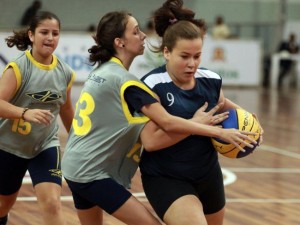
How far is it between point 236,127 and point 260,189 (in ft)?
12.7

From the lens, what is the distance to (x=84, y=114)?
4.23 metres

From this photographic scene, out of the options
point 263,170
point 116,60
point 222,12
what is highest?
point 116,60

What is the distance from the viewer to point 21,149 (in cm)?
530

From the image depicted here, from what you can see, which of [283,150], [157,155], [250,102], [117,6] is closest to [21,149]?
[157,155]

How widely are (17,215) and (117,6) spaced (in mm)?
14392

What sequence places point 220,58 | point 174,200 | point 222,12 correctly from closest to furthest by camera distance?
point 174,200
point 220,58
point 222,12

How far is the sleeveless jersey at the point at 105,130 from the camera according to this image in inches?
164

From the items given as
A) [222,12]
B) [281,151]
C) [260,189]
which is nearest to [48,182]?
[260,189]

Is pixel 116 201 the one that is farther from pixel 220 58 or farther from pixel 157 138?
pixel 220 58

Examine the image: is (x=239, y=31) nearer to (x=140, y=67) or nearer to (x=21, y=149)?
(x=140, y=67)

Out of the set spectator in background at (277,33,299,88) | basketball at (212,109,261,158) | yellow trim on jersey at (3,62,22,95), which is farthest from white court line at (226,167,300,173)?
spectator in background at (277,33,299,88)

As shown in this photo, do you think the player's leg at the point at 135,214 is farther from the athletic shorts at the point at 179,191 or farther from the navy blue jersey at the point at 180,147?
the navy blue jersey at the point at 180,147

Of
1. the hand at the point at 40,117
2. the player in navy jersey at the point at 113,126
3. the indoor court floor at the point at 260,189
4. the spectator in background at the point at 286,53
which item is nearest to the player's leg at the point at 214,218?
the player in navy jersey at the point at 113,126

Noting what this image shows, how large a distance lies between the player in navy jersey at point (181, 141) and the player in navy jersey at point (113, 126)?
96 millimetres
